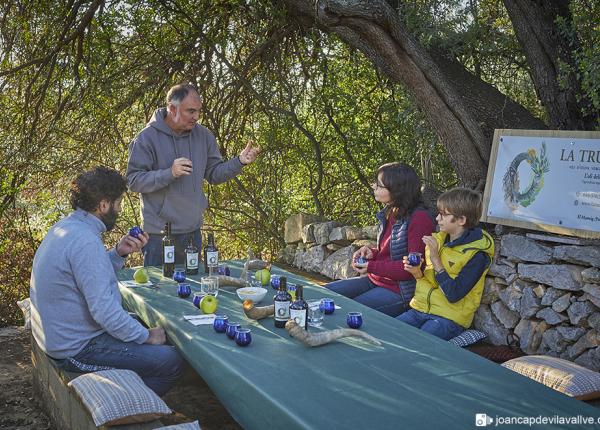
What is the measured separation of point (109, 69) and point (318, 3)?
255cm

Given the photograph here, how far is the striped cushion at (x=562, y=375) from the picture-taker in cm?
280

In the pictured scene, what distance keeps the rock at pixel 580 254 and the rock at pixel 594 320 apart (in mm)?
252

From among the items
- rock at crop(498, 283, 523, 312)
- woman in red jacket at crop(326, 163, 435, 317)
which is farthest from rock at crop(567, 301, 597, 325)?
woman in red jacket at crop(326, 163, 435, 317)

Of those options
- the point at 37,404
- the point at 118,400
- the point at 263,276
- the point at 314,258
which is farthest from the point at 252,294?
the point at 314,258

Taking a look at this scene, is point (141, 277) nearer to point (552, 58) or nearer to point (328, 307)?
point (328, 307)

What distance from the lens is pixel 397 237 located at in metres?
4.25

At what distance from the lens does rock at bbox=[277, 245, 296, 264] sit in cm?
659

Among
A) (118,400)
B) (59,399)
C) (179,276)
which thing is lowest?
(59,399)

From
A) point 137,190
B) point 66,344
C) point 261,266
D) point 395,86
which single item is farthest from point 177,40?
point 66,344

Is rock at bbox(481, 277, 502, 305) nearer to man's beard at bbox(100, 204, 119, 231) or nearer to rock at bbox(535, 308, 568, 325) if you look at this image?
rock at bbox(535, 308, 568, 325)

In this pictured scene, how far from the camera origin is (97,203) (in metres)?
3.15

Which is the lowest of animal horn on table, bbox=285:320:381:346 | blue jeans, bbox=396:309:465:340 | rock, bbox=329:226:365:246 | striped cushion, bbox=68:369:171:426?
striped cushion, bbox=68:369:171:426

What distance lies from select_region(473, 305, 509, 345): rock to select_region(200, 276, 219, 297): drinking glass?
1616 mm

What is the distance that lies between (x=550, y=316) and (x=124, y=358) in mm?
2228
